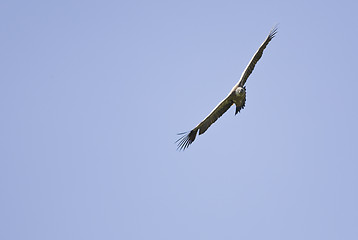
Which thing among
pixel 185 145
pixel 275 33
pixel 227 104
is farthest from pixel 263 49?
pixel 185 145

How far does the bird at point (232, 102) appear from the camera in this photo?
28281 mm

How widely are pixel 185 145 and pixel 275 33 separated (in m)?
5.37

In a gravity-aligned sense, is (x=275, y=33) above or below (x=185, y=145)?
above

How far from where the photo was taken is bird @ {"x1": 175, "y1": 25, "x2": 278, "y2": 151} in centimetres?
2828

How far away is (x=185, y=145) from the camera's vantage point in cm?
2923

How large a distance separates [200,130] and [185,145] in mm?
871

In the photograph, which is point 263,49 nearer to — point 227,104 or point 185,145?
point 227,104

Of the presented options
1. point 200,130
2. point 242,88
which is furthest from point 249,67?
point 200,130

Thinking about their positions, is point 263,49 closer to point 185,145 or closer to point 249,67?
point 249,67

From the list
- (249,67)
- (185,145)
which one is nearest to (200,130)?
(185,145)

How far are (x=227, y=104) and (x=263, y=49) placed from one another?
251cm

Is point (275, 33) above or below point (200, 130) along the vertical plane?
above

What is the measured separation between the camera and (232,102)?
29.1 metres

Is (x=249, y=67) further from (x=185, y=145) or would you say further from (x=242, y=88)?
(x=185, y=145)
